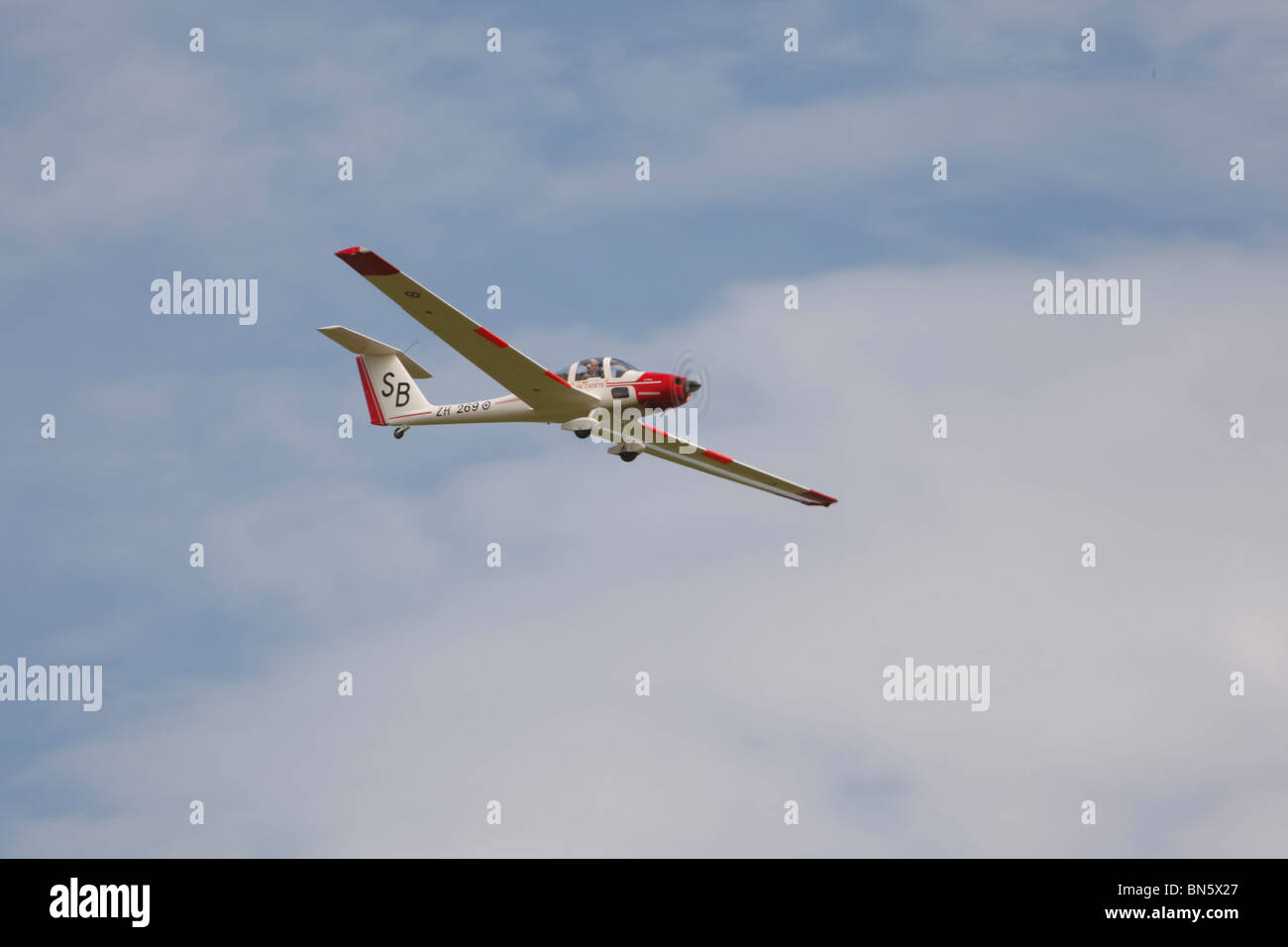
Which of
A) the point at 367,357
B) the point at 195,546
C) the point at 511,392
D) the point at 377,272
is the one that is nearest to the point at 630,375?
the point at 511,392

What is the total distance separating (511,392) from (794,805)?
11855mm

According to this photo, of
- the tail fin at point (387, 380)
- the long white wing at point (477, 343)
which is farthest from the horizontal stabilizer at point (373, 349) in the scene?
the long white wing at point (477, 343)

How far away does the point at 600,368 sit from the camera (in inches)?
→ 1411

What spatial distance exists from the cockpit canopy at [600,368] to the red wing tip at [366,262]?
5.60 m

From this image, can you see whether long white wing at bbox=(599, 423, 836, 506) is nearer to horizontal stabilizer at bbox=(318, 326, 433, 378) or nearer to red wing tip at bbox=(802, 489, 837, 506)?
red wing tip at bbox=(802, 489, 837, 506)

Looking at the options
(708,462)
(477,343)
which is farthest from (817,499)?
(477,343)

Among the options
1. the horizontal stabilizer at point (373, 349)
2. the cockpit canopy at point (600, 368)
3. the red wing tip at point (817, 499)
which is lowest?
the red wing tip at point (817, 499)

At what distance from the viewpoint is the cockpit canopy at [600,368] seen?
117ft

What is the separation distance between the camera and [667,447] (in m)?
38.1

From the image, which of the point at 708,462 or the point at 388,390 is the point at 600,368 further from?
the point at 388,390

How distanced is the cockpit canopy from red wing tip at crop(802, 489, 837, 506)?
7.73m

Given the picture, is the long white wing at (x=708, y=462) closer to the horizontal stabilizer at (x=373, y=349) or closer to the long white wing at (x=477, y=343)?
the long white wing at (x=477, y=343)
